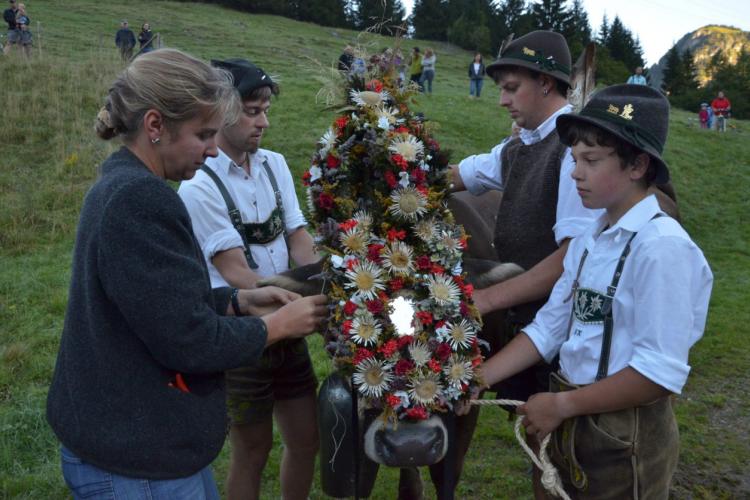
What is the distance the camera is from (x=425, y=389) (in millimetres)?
2322

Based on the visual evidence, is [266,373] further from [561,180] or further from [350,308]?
[561,180]

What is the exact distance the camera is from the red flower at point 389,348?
2.33m

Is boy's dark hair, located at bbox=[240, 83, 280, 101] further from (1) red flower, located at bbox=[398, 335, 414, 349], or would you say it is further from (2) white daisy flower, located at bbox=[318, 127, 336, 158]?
(1) red flower, located at bbox=[398, 335, 414, 349]

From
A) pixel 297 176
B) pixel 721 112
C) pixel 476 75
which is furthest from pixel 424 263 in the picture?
pixel 721 112

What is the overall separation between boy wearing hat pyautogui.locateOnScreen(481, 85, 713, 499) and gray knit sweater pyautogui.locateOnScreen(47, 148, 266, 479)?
1.11 m

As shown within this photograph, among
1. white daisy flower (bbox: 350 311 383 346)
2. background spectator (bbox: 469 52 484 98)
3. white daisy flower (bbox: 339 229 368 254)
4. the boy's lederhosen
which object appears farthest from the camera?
background spectator (bbox: 469 52 484 98)

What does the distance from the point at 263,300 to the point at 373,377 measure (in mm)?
527

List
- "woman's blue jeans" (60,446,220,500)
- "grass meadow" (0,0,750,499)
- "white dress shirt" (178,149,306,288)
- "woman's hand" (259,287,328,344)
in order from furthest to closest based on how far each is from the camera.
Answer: "grass meadow" (0,0,750,499)
"white dress shirt" (178,149,306,288)
"woman's hand" (259,287,328,344)
"woman's blue jeans" (60,446,220,500)

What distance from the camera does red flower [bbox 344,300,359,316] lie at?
238 centimetres

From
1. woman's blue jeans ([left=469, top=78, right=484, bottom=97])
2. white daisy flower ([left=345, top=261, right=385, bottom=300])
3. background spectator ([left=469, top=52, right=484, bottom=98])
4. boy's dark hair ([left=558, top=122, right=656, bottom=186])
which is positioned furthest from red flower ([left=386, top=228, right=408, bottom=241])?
woman's blue jeans ([left=469, top=78, right=484, bottom=97])

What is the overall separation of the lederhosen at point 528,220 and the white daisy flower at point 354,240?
94 centimetres

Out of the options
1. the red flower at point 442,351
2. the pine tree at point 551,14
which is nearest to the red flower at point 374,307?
the red flower at point 442,351

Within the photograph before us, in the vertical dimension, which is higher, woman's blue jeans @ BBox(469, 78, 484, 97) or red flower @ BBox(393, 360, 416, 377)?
red flower @ BBox(393, 360, 416, 377)

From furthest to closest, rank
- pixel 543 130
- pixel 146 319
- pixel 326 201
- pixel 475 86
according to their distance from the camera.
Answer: pixel 475 86
pixel 543 130
pixel 326 201
pixel 146 319
